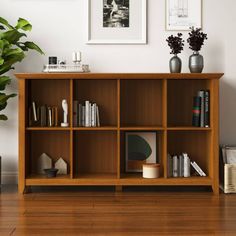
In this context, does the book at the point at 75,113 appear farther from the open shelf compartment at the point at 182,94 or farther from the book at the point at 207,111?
the book at the point at 207,111

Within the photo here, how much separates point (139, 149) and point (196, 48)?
2.97 ft

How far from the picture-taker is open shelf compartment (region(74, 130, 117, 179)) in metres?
4.05

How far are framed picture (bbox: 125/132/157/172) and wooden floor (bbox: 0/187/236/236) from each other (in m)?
0.32

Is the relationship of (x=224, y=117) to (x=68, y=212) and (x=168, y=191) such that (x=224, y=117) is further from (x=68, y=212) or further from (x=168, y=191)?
(x=68, y=212)

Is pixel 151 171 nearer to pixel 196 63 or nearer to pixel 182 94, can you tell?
pixel 182 94

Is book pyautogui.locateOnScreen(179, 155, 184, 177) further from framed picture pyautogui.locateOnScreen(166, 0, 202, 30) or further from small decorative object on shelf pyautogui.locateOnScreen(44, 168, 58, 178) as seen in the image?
framed picture pyautogui.locateOnScreen(166, 0, 202, 30)

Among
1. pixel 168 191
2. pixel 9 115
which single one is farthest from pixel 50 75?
pixel 168 191

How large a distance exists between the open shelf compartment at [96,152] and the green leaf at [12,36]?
86cm

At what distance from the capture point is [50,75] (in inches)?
145

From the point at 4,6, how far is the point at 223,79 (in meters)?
1.88

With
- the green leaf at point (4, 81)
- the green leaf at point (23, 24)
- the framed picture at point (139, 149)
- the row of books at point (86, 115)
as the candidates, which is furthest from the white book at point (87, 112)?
the green leaf at point (23, 24)

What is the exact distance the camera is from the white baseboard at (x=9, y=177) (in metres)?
4.13

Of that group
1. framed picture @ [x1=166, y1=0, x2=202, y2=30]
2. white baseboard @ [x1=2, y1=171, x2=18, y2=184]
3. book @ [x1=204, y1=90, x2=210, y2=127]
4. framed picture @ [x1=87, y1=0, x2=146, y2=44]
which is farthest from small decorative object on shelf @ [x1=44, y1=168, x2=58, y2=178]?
framed picture @ [x1=166, y1=0, x2=202, y2=30]

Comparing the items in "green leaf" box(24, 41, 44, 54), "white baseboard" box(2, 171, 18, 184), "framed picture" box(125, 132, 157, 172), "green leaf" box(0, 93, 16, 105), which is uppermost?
"green leaf" box(24, 41, 44, 54)
